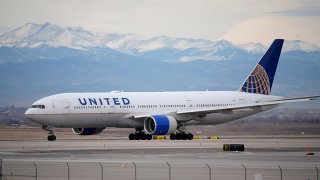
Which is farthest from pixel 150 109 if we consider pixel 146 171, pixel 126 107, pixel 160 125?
pixel 146 171

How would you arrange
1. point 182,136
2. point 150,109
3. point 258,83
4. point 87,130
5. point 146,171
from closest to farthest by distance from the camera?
point 146,171 → point 182,136 → point 150,109 → point 87,130 → point 258,83

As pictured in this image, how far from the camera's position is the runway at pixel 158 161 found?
4172 centimetres

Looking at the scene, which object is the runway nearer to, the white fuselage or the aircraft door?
the white fuselage

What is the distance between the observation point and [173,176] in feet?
134

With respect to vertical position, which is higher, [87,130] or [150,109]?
[150,109]

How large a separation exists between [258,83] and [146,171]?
48.2 meters

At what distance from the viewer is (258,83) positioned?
89875mm

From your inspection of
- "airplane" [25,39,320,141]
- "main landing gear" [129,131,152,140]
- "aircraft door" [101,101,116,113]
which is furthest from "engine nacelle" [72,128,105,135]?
"aircraft door" [101,101,116,113]

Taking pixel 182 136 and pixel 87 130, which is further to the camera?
pixel 87 130

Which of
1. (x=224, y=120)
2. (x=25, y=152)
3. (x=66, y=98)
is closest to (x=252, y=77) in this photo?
(x=224, y=120)

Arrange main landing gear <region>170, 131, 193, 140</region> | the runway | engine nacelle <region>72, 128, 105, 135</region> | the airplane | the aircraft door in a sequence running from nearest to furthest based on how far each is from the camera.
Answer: the runway
the airplane
the aircraft door
main landing gear <region>170, 131, 193, 140</region>
engine nacelle <region>72, 128, 105, 135</region>

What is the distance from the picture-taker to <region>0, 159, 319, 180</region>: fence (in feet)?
132

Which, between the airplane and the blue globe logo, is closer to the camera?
the airplane

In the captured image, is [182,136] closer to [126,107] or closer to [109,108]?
[126,107]
